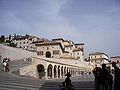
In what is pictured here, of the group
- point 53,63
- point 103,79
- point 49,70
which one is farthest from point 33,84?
point 49,70

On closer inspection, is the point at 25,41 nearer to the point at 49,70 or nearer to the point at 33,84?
the point at 49,70

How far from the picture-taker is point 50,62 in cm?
5991

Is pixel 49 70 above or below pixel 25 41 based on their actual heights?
below

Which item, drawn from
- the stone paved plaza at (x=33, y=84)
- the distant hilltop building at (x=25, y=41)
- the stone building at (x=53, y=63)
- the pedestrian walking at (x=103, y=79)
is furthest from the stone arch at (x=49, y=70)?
the distant hilltop building at (x=25, y=41)

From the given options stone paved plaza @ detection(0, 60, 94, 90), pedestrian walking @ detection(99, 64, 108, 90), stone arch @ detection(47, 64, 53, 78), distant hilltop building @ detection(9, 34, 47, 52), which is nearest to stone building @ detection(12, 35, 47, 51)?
Answer: distant hilltop building @ detection(9, 34, 47, 52)

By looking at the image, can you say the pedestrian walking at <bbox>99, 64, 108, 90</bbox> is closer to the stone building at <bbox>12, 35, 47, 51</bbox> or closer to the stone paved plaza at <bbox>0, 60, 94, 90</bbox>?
the stone paved plaza at <bbox>0, 60, 94, 90</bbox>

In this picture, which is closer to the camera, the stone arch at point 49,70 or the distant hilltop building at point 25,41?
the stone arch at point 49,70

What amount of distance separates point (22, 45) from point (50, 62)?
6776 centimetres

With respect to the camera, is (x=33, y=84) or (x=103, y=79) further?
(x=33, y=84)

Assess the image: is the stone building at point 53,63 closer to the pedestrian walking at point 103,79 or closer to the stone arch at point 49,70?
the stone arch at point 49,70

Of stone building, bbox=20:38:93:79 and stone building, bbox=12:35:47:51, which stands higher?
stone building, bbox=12:35:47:51

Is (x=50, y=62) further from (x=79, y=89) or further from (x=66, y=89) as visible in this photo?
(x=66, y=89)

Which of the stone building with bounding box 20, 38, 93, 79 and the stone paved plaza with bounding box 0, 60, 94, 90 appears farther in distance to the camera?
the stone building with bounding box 20, 38, 93, 79

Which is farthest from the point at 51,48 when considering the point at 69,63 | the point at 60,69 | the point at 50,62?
the point at 50,62
